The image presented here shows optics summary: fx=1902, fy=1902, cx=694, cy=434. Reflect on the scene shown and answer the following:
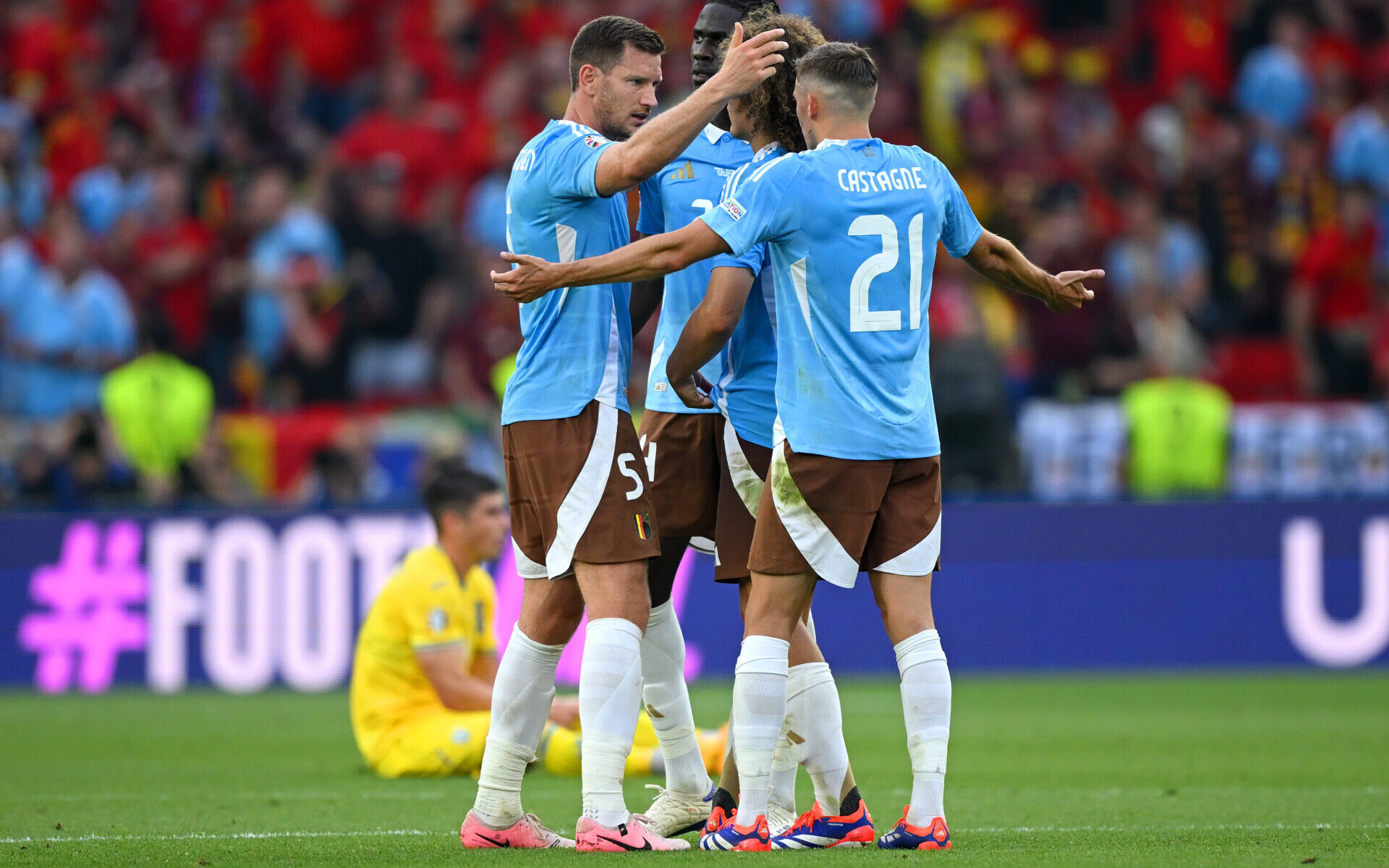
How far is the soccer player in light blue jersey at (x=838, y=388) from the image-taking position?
18.8 feet

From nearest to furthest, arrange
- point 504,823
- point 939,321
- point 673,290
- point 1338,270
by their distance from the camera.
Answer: point 504,823 → point 673,290 → point 939,321 → point 1338,270

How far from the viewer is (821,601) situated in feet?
43.3

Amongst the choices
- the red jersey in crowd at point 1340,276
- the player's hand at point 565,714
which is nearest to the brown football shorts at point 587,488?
the player's hand at point 565,714

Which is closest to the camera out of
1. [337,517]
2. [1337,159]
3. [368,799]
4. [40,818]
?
[40,818]

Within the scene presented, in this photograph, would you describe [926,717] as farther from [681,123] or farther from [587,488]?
[681,123]

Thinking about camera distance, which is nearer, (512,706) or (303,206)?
(512,706)

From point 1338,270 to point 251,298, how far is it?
356 inches

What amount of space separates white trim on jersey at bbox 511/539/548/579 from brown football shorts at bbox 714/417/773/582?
58 cm

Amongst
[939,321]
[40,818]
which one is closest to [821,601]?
[939,321]

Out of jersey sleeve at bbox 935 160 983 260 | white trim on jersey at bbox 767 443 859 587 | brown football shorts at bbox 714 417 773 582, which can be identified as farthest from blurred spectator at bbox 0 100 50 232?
white trim on jersey at bbox 767 443 859 587

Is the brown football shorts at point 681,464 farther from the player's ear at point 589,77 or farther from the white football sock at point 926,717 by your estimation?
the player's ear at point 589,77

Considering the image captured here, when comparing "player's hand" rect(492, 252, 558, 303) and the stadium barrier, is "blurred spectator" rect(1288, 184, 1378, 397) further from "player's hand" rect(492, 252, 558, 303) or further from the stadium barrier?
"player's hand" rect(492, 252, 558, 303)

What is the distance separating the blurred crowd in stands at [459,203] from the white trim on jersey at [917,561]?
23.9 feet

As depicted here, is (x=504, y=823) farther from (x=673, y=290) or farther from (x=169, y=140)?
(x=169, y=140)
